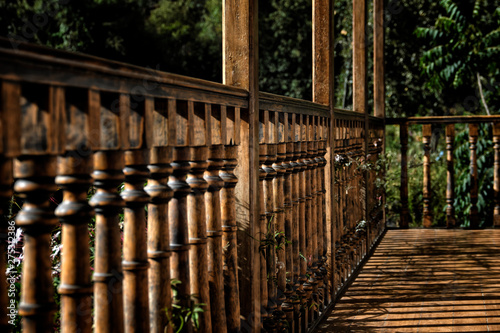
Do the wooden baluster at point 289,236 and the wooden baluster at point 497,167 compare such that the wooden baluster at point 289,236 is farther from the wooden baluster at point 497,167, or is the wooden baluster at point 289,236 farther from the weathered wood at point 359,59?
the wooden baluster at point 497,167

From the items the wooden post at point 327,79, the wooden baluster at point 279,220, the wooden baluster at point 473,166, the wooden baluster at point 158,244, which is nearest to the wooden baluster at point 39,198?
the wooden baluster at point 158,244

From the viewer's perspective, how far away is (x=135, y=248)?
1.10m

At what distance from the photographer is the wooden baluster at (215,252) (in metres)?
1.49

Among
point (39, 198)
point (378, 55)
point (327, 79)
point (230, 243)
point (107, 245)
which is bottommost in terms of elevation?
point (230, 243)

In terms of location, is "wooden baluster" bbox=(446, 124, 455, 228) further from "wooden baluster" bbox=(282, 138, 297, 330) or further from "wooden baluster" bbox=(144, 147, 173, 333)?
"wooden baluster" bbox=(144, 147, 173, 333)

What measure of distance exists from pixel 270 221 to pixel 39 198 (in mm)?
1155

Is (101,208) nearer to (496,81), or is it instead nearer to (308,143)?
(308,143)

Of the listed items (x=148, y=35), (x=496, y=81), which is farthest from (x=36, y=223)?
(x=148, y=35)

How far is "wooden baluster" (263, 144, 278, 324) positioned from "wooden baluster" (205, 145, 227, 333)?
435 millimetres

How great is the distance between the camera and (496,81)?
7.45 meters

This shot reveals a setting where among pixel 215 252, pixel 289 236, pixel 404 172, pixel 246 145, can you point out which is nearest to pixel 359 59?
pixel 404 172

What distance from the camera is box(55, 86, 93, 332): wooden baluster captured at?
925 millimetres

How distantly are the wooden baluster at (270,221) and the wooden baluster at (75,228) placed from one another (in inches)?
40.9

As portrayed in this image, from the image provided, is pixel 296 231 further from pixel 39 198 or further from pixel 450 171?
pixel 450 171
